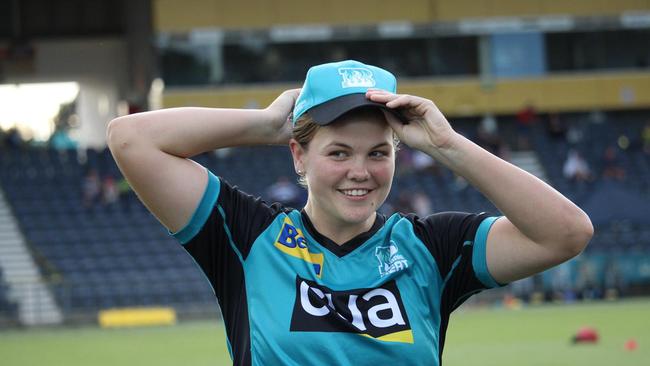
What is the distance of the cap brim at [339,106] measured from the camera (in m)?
3.73

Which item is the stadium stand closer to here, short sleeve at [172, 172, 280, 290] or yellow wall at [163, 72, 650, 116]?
yellow wall at [163, 72, 650, 116]

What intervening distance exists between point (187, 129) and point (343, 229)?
0.59m

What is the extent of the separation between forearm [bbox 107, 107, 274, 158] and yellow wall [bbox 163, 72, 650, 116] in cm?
2956

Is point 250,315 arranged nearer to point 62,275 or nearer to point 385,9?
point 62,275

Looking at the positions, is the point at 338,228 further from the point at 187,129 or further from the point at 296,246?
the point at 187,129

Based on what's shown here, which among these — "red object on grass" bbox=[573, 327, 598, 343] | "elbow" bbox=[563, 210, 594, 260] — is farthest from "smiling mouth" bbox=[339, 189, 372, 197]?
"red object on grass" bbox=[573, 327, 598, 343]

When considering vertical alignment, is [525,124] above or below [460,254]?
below

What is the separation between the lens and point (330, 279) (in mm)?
3795

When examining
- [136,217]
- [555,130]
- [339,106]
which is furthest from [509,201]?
[555,130]

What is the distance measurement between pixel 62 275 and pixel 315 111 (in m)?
23.9

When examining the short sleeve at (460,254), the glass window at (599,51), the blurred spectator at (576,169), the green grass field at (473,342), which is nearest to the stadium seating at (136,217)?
the blurred spectator at (576,169)

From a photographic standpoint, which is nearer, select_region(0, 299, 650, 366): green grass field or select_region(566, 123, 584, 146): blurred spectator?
select_region(0, 299, 650, 366): green grass field

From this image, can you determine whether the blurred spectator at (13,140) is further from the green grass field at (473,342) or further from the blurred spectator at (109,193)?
the green grass field at (473,342)

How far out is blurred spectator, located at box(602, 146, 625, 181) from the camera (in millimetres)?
31266
